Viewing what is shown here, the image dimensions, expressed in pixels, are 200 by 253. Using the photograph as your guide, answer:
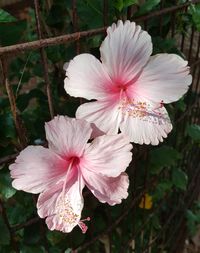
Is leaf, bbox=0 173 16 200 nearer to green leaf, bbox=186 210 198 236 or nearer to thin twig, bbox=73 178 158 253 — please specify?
thin twig, bbox=73 178 158 253

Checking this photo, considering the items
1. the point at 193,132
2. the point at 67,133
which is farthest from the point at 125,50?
the point at 193,132

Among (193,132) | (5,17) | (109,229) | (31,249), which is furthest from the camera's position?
(193,132)

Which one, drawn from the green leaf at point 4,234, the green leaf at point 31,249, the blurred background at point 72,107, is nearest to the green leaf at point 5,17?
the blurred background at point 72,107

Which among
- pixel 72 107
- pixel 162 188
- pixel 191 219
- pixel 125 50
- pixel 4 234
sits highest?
pixel 125 50

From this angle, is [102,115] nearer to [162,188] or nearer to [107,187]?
[107,187]

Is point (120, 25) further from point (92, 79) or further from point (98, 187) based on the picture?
point (98, 187)

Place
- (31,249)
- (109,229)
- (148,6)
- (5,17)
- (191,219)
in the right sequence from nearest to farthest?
(5,17) < (148,6) < (31,249) < (109,229) < (191,219)

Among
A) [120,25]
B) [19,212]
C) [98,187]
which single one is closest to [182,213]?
[19,212]
